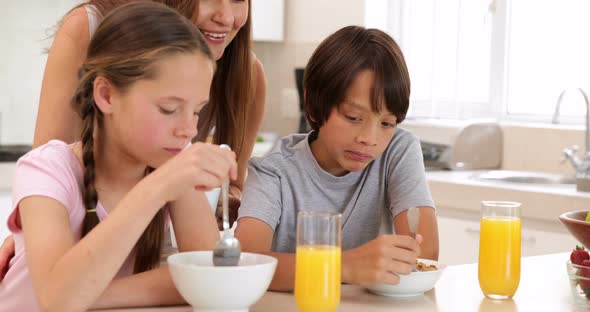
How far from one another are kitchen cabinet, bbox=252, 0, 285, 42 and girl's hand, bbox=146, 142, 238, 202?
3351 millimetres

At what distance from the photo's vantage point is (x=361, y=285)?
5.29ft

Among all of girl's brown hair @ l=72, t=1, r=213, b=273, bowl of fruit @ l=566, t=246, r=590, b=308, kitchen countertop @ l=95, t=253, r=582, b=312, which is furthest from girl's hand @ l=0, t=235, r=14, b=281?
bowl of fruit @ l=566, t=246, r=590, b=308

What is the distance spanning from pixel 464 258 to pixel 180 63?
207cm

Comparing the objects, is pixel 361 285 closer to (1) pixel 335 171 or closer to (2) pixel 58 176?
(1) pixel 335 171

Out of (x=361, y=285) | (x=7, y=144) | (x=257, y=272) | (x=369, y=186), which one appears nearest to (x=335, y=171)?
(x=369, y=186)

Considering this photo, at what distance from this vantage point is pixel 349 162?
72.2 inches

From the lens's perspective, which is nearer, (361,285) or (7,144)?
(361,285)

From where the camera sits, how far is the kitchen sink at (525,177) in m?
3.52

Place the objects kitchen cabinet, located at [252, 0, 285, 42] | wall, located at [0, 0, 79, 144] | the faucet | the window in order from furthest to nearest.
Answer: kitchen cabinet, located at [252, 0, 285, 42] < the window < wall, located at [0, 0, 79, 144] < the faucet

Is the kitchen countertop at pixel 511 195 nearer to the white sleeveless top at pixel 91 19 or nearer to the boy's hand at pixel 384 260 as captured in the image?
the boy's hand at pixel 384 260

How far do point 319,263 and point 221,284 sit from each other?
16cm

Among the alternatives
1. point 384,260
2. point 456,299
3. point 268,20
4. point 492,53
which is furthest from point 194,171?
point 268,20

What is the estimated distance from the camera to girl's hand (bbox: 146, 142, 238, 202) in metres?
1.31

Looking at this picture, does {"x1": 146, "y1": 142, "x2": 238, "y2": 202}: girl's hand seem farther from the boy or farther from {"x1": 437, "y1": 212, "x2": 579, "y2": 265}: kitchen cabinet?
{"x1": 437, "y1": 212, "x2": 579, "y2": 265}: kitchen cabinet
